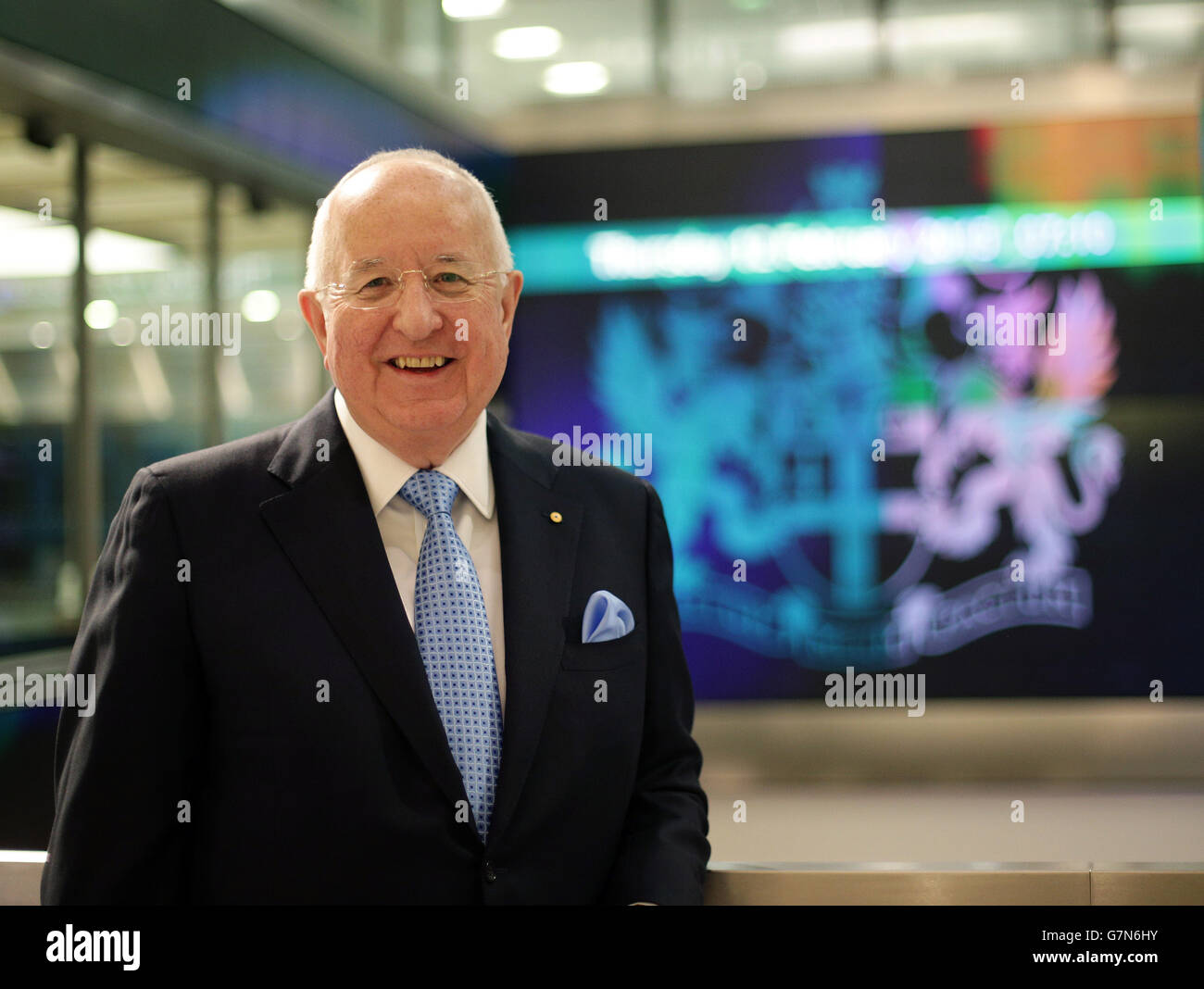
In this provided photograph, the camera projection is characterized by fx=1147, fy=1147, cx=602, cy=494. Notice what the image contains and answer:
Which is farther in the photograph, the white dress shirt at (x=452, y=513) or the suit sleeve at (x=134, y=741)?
the white dress shirt at (x=452, y=513)

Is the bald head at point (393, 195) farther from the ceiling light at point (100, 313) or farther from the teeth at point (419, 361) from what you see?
the ceiling light at point (100, 313)

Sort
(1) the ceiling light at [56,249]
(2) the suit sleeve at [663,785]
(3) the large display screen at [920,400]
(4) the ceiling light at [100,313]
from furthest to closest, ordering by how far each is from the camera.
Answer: (3) the large display screen at [920,400]
(4) the ceiling light at [100,313]
(1) the ceiling light at [56,249]
(2) the suit sleeve at [663,785]

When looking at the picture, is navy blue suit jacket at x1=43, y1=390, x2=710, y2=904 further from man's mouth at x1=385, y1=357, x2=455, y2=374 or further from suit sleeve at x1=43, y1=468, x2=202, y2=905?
man's mouth at x1=385, y1=357, x2=455, y2=374

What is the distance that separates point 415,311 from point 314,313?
217mm

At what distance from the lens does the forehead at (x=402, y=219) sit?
1.60 meters

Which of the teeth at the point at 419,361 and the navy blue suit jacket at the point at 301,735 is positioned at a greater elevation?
the teeth at the point at 419,361

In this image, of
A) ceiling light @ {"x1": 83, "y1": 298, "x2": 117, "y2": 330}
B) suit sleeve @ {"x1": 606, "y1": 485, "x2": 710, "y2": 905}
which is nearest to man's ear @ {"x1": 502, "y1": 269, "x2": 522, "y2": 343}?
suit sleeve @ {"x1": 606, "y1": 485, "x2": 710, "y2": 905}

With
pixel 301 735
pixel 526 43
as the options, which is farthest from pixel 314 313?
pixel 526 43

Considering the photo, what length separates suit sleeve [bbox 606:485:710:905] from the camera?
1.56 meters

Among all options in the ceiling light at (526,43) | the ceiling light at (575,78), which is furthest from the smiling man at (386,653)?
the ceiling light at (526,43)

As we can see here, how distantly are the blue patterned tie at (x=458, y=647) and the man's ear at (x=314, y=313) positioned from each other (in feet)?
0.85

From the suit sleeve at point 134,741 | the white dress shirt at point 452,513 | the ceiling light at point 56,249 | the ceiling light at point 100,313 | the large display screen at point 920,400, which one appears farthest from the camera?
the large display screen at point 920,400

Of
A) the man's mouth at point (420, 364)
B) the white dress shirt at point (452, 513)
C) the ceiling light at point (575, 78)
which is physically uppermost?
the ceiling light at point (575, 78)
